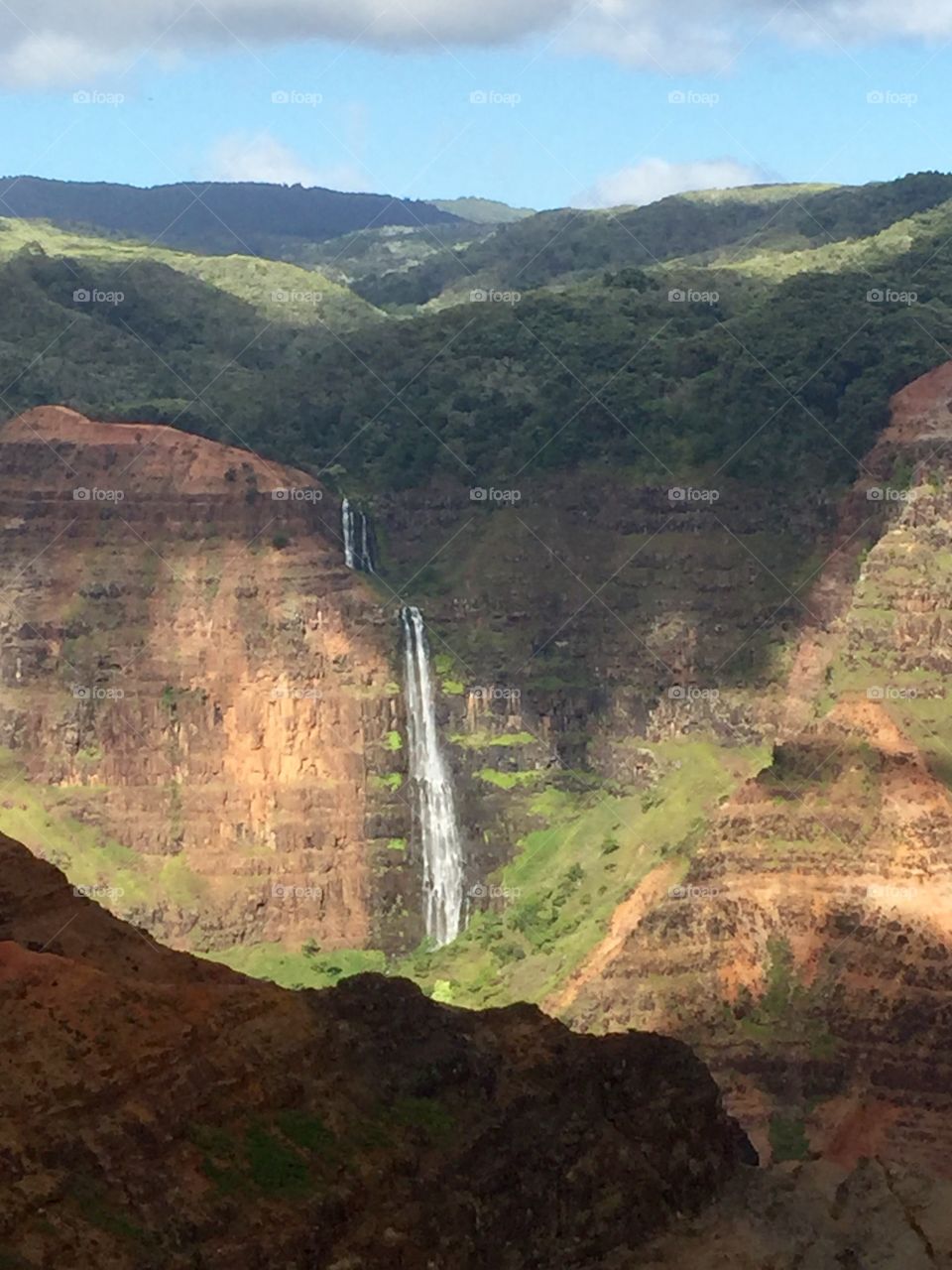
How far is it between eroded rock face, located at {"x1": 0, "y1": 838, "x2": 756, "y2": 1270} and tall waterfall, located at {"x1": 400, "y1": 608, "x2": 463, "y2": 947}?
110ft

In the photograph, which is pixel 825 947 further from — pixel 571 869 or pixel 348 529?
pixel 348 529

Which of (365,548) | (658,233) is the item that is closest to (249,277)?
(365,548)

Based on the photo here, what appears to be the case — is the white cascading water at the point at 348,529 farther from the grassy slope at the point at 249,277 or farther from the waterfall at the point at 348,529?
the grassy slope at the point at 249,277

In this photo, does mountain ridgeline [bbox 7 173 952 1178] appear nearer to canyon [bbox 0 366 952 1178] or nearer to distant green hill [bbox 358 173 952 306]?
canyon [bbox 0 366 952 1178]

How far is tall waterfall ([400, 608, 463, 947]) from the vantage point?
82625 mm

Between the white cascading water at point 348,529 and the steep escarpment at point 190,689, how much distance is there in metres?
0.79

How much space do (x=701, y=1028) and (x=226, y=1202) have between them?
2509cm

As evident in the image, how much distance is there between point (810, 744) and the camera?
67.6m

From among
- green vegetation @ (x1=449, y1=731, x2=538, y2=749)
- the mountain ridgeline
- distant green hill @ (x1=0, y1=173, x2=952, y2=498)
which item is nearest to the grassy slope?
distant green hill @ (x1=0, y1=173, x2=952, y2=498)

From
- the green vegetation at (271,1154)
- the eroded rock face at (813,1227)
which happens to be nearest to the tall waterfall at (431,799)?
the eroded rock face at (813,1227)

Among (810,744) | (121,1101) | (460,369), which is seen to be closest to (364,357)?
(460,369)

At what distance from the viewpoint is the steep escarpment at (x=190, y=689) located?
269 ft

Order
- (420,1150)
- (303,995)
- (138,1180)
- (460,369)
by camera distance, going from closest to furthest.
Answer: (138,1180) < (420,1150) < (303,995) < (460,369)

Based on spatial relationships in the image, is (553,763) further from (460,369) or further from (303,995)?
(303,995)
